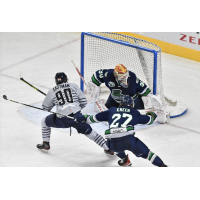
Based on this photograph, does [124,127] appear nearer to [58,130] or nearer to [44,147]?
[44,147]

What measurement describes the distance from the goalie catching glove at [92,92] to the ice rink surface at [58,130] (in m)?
0.47

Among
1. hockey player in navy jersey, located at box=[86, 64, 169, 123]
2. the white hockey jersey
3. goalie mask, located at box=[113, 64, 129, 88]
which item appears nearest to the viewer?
the white hockey jersey

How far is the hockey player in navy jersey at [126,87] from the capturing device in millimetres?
6667

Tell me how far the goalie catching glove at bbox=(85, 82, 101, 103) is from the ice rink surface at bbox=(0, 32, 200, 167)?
0.47m

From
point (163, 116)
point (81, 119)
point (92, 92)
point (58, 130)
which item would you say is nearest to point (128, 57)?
point (92, 92)

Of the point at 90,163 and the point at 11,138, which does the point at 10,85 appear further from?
the point at 90,163

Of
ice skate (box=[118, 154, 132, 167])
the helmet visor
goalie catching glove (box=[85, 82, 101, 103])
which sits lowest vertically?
ice skate (box=[118, 154, 132, 167])

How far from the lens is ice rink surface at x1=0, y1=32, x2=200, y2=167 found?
648cm

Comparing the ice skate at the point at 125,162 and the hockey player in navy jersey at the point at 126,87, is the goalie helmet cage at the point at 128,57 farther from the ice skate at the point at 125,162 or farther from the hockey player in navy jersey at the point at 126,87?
the ice skate at the point at 125,162

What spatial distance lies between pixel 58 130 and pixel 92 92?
32.1 inches

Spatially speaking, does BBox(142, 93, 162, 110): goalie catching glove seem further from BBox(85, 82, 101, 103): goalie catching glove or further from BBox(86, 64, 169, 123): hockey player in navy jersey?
BBox(85, 82, 101, 103): goalie catching glove

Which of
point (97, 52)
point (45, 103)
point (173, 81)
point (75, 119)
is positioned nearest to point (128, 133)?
point (75, 119)

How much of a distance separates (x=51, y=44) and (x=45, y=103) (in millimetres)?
4933

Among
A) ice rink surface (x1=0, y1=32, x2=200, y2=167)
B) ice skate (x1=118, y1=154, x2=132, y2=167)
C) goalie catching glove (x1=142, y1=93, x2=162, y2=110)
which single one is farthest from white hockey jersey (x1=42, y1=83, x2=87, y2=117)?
goalie catching glove (x1=142, y1=93, x2=162, y2=110)
